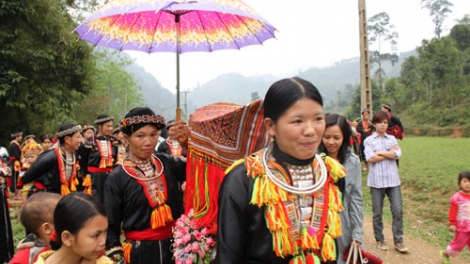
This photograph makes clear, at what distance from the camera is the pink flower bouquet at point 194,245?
232 cm

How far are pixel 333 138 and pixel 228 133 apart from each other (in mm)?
1409

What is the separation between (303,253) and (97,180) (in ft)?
18.0

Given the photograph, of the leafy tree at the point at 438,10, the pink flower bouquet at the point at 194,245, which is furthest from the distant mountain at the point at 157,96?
the pink flower bouquet at the point at 194,245

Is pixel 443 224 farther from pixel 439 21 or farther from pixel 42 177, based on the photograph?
pixel 439 21

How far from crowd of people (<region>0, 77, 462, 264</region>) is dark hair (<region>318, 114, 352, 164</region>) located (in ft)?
0.04

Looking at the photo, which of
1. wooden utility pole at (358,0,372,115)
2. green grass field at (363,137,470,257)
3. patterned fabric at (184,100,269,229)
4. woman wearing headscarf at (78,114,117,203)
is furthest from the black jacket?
wooden utility pole at (358,0,372,115)

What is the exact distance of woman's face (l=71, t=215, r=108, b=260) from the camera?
199 cm

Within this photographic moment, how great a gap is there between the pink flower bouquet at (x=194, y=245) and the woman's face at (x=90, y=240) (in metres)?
0.53

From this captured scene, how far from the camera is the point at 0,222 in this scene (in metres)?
4.96

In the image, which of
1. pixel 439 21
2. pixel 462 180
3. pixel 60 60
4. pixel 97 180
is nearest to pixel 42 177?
pixel 97 180

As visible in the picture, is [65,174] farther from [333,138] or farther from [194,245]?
[333,138]

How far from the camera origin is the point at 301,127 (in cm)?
161

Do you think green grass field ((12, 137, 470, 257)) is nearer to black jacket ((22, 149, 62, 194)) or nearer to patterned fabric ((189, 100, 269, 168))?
black jacket ((22, 149, 62, 194))

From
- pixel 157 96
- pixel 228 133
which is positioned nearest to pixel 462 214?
pixel 228 133
